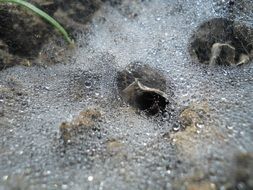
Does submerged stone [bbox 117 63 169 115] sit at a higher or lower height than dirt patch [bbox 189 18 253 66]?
lower

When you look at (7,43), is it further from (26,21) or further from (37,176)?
(37,176)

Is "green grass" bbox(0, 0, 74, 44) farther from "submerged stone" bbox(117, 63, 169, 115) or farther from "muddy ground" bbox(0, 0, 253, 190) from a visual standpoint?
"submerged stone" bbox(117, 63, 169, 115)

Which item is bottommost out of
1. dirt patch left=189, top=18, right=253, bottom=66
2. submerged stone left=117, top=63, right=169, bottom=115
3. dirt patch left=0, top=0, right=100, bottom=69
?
dirt patch left=0, top=0, right=100, bottom=69

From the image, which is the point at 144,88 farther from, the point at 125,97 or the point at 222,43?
the point at 222,43

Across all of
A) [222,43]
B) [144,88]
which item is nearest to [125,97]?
[144,88]

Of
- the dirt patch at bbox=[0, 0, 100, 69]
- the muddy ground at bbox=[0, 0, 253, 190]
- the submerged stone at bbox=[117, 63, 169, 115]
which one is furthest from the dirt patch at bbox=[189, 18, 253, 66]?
the dirt patch at bbox=[0, 0, 100, 69]

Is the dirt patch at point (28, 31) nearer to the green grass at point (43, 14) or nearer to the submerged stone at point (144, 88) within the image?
the green grass at point (43, 14)

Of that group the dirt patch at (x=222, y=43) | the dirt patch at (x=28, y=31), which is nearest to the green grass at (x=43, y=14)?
the dirt patch at (x=28, y=31)

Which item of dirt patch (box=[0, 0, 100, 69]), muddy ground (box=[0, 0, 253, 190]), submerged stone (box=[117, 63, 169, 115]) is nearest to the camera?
muddy ground (box=[0, 0, 253, 190])
